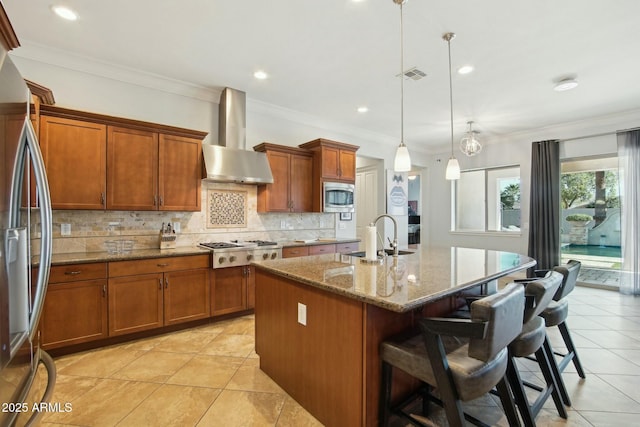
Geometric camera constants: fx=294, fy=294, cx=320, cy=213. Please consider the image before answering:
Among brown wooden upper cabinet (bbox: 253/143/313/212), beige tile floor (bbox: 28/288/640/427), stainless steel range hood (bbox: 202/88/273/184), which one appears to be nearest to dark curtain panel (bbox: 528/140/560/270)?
beige tile floor (bbox: 28/288/640/427)

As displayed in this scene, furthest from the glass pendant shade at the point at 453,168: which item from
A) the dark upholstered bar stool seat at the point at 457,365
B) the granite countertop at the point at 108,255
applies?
the granite countertop at the point at 108,255

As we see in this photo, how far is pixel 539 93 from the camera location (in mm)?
3977

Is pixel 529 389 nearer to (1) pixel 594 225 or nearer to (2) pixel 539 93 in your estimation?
(2) pixel 539 93

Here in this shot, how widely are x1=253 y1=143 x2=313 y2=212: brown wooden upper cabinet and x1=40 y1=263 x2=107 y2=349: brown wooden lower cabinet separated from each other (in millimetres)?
2092

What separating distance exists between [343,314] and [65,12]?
3.23m

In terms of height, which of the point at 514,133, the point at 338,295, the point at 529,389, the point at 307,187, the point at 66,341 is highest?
the point at 514,133

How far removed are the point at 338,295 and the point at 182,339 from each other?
224 centimetres

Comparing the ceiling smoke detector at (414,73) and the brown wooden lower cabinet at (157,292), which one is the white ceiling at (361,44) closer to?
the ceiling smoke detector at (414,73)

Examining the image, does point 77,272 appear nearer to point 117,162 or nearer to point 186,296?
point 186,296

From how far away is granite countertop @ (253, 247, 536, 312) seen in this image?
142cm

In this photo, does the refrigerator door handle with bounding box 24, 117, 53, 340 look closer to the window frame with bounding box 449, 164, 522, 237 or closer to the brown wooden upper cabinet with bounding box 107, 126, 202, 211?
the brown wooden upper cabinet with bounding box 107, 126, 202, 211

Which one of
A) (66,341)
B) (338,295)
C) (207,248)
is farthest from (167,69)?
(338,295)

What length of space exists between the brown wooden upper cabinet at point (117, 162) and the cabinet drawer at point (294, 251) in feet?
4.14

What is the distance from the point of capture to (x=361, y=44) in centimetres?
285
